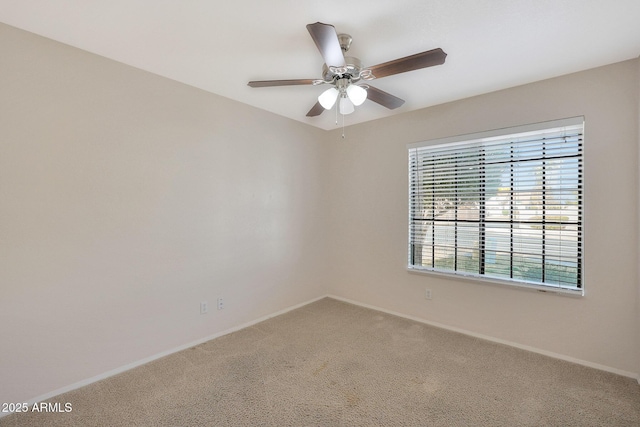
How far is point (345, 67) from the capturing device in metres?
1.81

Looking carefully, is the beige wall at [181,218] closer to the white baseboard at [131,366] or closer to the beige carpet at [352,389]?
the white baseboard at [131,366]

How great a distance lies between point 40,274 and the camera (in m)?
1.96

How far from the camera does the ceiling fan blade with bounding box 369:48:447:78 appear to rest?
1.58 meters

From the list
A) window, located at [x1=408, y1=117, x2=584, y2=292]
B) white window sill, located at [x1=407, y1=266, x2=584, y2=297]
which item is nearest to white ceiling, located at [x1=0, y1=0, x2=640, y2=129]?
window, located at [x1=408, y1=117, x2=584, y2=292]

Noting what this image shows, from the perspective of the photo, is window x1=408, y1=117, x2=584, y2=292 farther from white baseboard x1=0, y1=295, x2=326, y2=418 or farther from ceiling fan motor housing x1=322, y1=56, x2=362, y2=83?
white baseboard x1=0, y1=295, x2=326, y2=418

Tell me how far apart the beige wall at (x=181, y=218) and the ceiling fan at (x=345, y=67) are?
1149 millimetres

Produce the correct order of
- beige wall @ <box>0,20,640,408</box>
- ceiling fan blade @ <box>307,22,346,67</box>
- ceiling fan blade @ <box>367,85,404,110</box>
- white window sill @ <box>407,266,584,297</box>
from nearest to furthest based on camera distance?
1. ceiling fan blade @ <box>307,22,346,67</box>
2. beige wall @ <box>0,20,640,408</box>
3. ceiling fan blade @ <box>367,85,404,110</box>
4. white window sill @ <box>407,266,584,297</box>

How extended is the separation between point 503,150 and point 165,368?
11.8 feet

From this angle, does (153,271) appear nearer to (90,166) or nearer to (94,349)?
(94,349)

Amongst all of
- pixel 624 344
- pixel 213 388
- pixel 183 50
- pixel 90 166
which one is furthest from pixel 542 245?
pixel 90 166

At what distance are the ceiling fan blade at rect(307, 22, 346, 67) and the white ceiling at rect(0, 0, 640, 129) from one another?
10.5 inches

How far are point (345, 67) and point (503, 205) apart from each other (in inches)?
81.9

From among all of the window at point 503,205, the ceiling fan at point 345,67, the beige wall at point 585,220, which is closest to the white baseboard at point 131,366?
the beige wall at point 585,220

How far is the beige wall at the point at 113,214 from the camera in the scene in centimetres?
189
